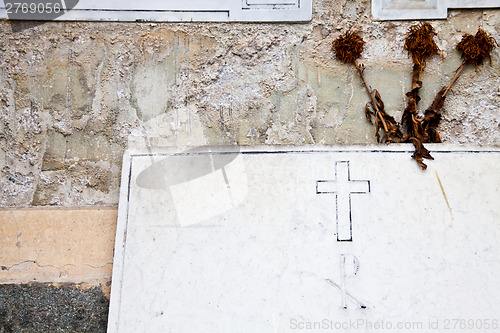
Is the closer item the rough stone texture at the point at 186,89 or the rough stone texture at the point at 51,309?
the rough stone texture at the point at 51,309

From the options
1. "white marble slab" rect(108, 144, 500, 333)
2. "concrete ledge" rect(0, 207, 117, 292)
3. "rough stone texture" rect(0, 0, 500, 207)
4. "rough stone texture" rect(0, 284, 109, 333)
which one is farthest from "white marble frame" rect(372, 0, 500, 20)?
"rough stone texture" rect(0, 284, 109, 333)

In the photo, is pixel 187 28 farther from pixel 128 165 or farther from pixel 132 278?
pixel 132 278

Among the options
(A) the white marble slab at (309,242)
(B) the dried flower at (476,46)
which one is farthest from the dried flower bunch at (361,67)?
(B) the dried flower at (476,46)

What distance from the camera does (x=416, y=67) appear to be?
1.80 metres

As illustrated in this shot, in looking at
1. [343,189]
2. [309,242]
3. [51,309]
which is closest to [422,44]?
[343,189]

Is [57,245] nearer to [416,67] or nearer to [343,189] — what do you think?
[343,189]

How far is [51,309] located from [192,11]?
3.88 ft

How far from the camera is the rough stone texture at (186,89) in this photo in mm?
1810

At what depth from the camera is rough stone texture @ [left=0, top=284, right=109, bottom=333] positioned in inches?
66.6

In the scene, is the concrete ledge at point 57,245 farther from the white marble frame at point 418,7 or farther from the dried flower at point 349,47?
the white marble frame at point 418,7

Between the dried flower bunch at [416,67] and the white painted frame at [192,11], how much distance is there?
0.21 metres

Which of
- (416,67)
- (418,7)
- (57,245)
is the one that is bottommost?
(57,245)

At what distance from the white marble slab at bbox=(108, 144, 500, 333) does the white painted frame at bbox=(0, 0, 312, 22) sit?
53 centimetres

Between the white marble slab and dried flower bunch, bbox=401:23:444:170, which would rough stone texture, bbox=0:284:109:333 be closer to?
the white marble slab
